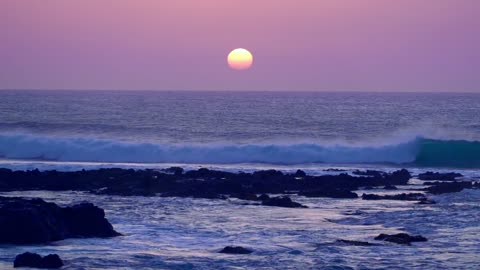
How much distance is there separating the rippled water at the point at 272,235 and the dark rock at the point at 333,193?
2.82ft

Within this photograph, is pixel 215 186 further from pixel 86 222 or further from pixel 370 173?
pixel 86 222

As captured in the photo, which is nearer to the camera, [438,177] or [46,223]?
[46,223]

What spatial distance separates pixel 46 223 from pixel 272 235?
5295mm

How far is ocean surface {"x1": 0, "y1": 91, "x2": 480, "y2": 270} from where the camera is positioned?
65.6 feet

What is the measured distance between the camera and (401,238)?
21.8 meters

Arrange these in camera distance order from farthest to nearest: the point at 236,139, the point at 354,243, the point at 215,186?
1. the point at 236,139
2. the point at 215,186
3. the point at 354,243

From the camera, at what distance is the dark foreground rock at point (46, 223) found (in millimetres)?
21031

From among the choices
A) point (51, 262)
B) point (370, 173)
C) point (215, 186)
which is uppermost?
point (370, 173)

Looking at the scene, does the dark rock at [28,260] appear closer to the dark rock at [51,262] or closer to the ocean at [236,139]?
the dark rock at [51,262]

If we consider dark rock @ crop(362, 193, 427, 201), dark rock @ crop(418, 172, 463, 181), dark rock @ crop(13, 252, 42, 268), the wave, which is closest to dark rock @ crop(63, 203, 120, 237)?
dark rock @ crop(13, 252, 42, 268)

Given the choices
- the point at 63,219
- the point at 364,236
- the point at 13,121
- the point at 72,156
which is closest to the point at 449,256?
the point at 364,236

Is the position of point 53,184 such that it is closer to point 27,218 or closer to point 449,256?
point 27,218

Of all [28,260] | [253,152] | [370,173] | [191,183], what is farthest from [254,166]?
[28,260]

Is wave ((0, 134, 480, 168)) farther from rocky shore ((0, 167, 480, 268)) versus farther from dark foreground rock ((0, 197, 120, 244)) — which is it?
dark foreground rock ((0, 197, 120, 244))
